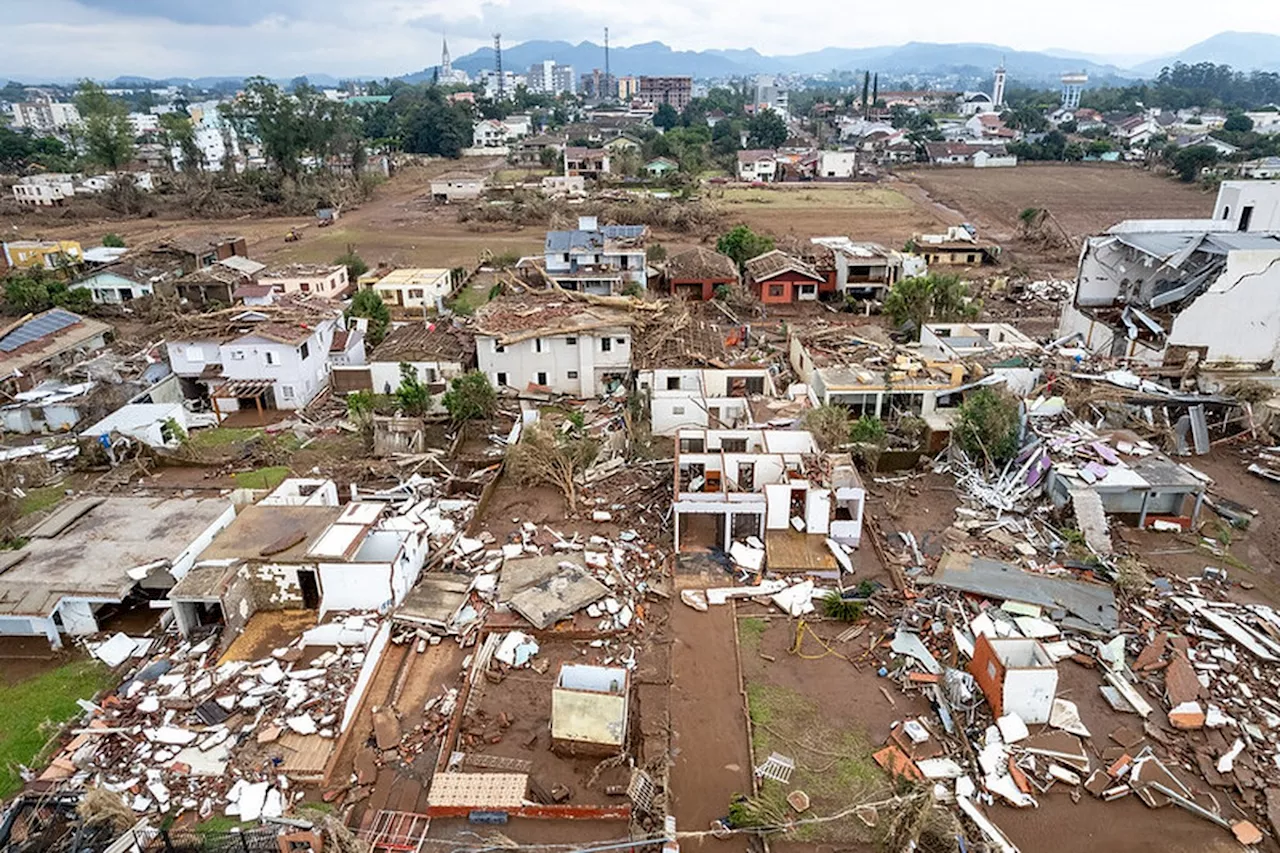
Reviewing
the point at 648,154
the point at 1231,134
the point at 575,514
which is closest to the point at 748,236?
the point at 575,514

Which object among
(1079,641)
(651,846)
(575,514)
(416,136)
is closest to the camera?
(651,846)

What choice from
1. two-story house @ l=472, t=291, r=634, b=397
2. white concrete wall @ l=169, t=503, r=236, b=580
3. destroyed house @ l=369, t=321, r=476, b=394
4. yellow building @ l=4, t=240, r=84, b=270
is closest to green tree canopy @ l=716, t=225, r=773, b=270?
two-story house @ l=472, t=291, r=634, b=397

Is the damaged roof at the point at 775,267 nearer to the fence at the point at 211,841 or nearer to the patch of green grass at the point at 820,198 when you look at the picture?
the patch of green grass at the point at 820,198

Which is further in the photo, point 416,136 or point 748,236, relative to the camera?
point 416,136

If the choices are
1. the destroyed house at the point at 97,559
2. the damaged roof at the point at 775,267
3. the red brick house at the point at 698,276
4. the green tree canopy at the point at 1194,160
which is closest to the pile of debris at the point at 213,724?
the destroyed house at the point at 97,559

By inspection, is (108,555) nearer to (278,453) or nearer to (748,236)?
(278,453)
